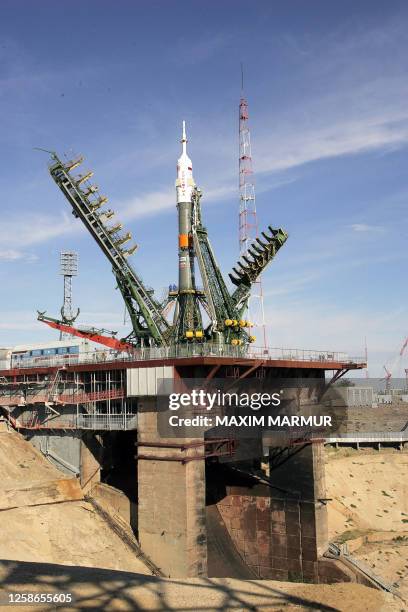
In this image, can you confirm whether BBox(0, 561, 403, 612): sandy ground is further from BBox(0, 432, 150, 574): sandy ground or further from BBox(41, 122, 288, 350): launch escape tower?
BBox(41, 122, 288, 350): launch escape tower

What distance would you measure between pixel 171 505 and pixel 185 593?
19.3 m

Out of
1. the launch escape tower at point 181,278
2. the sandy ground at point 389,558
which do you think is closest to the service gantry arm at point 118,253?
the launch escape tower at point 181,278

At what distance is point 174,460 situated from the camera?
1620 inches

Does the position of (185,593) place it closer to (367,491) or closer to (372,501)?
(372,501)

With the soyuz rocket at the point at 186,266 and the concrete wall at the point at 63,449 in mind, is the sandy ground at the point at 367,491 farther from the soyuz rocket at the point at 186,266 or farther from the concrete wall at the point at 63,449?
the concrete wall at the point at 63,449

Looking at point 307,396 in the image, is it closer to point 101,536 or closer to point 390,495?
point 101,536

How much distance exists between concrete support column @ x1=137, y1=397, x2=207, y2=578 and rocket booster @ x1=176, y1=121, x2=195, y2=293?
20614 millimetres

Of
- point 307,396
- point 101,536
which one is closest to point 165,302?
point 307,396

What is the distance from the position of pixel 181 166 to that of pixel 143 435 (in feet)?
110

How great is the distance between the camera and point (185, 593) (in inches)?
874

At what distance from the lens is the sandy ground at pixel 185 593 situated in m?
21.3

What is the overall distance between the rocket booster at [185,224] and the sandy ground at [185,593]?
39059 millimetres

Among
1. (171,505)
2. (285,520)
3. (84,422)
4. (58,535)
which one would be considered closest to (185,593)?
(171,505)

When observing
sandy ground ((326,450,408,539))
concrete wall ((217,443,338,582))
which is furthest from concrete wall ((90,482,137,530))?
sandy ground ((326,450,408,539))
